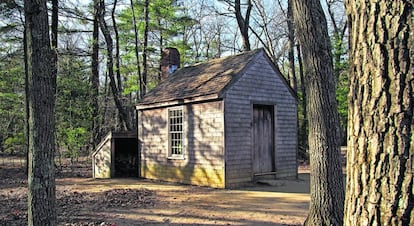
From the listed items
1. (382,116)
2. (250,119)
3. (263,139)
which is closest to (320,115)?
(382,116)

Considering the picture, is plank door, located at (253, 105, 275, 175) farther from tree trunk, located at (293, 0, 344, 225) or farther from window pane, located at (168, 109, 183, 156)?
tree trunk, located at (293, 0, 344, 225)

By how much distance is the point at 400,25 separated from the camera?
1.96 metres

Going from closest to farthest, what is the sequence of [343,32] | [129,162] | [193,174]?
[193,174]
[129,162]
[343,32]

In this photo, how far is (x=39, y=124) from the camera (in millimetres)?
5066

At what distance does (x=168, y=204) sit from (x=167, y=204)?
3 cm

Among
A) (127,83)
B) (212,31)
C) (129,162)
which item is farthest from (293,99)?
(212,31)

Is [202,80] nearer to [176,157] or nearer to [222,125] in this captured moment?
[222,125]

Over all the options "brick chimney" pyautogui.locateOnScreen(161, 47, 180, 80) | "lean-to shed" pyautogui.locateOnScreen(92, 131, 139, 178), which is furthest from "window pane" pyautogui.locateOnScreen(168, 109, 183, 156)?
"brick chimney" pyautogui.locateOnScreen(161, 47, 180, 80)

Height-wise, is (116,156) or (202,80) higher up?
(202,80)

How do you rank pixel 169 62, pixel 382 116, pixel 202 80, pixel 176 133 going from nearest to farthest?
pixel 382 116
pixel 202 80
pixel 176 133
pixel 169 62

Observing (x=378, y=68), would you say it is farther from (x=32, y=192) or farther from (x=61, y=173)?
(x=61, y=173)

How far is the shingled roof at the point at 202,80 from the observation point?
12.2 meters

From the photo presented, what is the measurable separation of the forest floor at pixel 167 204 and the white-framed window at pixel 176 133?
1.27m

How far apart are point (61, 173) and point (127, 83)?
12.3m
